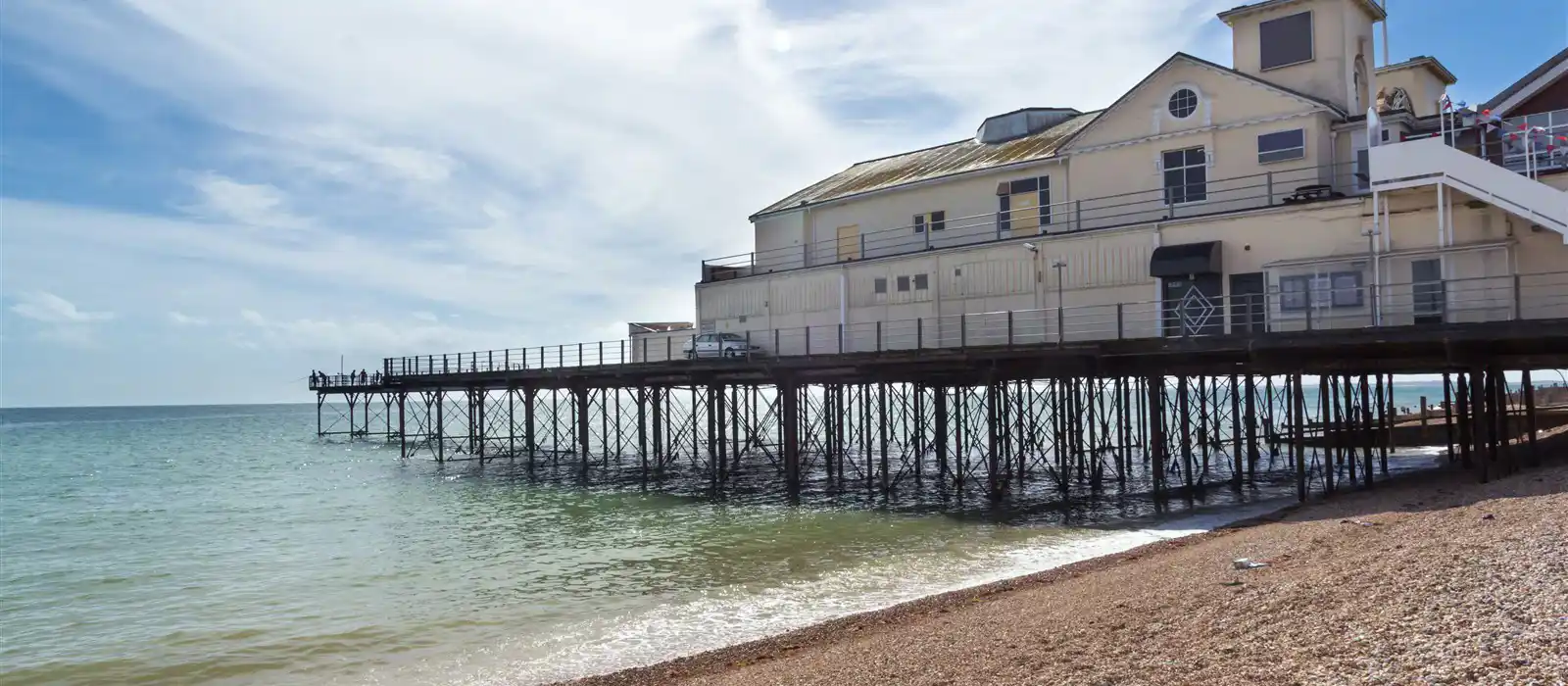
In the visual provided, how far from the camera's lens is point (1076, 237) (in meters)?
23.3

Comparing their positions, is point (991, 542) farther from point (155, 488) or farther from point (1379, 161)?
point (155, 488)

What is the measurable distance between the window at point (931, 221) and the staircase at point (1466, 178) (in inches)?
430

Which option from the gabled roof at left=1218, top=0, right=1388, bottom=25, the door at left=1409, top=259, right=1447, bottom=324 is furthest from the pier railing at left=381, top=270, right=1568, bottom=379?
the gabled roof at left=1218, top=0, right=1388, bottom=25

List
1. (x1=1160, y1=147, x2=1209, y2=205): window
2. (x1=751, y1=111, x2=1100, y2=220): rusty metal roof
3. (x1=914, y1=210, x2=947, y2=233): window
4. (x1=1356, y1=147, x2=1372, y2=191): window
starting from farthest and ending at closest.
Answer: (x1=914, y1=210, x2=947, y2=233): window, (x1=751, y1=111, x2=1100, y2=220): rusty metal roof, (x1=1160, y1=147, x2=1209, y2=205): window, (x1=1356, y1=147, x2=1372, y2=191): window

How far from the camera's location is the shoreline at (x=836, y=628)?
11008 millimetres

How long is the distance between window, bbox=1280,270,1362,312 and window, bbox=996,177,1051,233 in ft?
21.3

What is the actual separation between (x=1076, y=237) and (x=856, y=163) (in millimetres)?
14443

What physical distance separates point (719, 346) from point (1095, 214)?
10.6m

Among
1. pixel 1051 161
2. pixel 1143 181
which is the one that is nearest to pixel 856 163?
pixel 1051 161

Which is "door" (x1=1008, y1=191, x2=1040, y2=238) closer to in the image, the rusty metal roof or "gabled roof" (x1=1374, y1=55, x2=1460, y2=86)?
the rusty metal roof

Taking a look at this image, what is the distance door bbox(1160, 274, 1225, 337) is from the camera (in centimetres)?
2109

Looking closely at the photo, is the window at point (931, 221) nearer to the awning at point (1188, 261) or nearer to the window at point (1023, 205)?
the window at point (1023, 205)

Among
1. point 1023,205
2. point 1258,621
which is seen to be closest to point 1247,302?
point 1023,205

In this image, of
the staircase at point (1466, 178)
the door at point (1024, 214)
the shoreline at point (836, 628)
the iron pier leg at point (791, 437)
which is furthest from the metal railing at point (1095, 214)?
the shoreline at point (836, 628)
